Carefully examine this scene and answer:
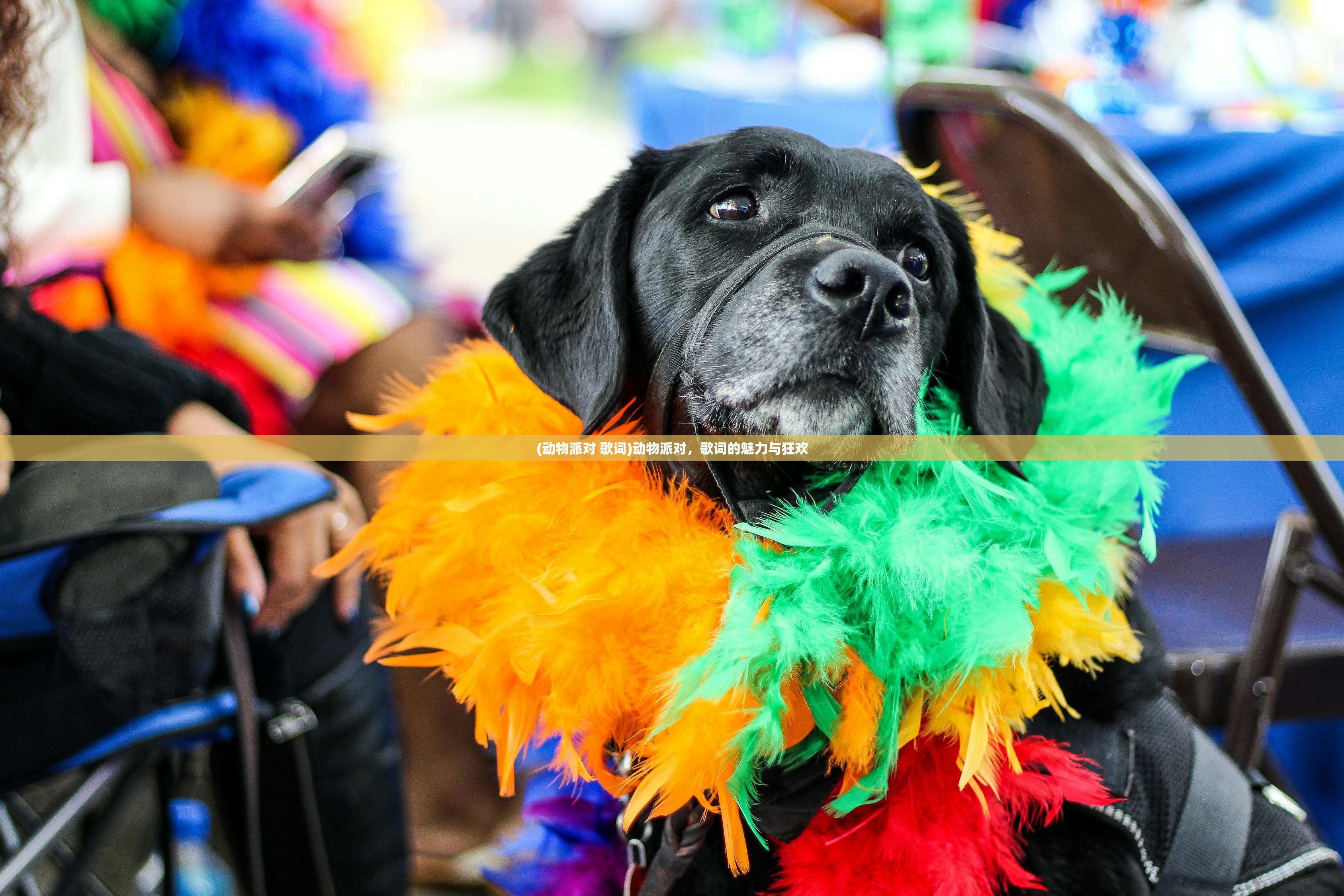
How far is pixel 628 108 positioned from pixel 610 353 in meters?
3.97

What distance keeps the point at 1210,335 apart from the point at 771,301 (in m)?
0.69

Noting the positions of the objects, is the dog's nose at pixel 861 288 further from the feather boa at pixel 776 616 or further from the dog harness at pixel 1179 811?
the dog harness at pixel 1179 811

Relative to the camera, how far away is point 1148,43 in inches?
88.9

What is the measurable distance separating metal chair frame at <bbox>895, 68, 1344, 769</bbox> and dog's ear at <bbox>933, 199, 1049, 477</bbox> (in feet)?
1.05

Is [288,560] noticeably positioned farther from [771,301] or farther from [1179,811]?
[1179,811]

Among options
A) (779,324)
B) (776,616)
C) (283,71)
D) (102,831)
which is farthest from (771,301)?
(283,71)

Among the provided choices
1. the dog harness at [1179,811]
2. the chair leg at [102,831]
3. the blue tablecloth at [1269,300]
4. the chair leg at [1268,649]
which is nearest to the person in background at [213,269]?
the chair leg at [102,831]

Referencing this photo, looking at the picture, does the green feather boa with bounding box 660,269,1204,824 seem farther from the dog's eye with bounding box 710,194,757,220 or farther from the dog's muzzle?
the dog's eye with bounding box 710,194,757,220

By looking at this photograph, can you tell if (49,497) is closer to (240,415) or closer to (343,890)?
(240,415)

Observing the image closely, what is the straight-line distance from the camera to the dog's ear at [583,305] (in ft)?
2.79

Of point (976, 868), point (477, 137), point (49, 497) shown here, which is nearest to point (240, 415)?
point (49, 497)

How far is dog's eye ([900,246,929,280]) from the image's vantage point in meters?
0.88

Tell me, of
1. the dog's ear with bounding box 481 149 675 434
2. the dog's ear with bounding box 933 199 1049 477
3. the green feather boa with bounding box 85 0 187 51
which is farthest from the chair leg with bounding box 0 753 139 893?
the green feather boa with bounding box 85 0 187 51

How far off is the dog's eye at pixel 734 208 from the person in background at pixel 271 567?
59 centimetres
